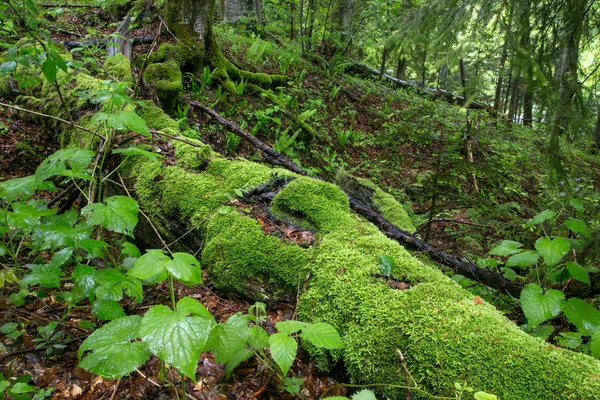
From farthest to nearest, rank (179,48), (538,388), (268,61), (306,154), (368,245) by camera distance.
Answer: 1. (268,61)
2. (306,154)
3. (179,48)
4. (368,245)
5. (538,388)

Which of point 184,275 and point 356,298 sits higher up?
point 184,275

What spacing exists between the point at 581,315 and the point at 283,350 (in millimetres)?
1744

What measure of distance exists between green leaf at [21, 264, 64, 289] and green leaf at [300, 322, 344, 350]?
4.80 ft

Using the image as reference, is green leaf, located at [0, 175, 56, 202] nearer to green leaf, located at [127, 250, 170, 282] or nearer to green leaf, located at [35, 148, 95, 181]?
green leaf, located at [35, 148, 95, 181]

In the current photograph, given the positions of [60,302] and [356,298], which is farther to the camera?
[60,302]

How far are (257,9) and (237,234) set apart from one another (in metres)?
11.2

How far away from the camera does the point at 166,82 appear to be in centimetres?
530

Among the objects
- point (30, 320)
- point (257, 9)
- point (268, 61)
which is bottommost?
point (30, 320)

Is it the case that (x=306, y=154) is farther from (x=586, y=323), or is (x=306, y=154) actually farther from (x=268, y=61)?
(x=586, y=323)

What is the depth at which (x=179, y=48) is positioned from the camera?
600cm

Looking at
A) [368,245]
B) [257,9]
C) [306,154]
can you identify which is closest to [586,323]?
[368,245]

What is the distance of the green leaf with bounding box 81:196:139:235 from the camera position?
6.05 feet

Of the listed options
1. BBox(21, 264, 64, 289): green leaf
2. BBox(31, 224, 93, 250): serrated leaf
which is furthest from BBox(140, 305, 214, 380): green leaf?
BBox(21, 264, 64, 289): green leaf

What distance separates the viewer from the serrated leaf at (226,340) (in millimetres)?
1525
